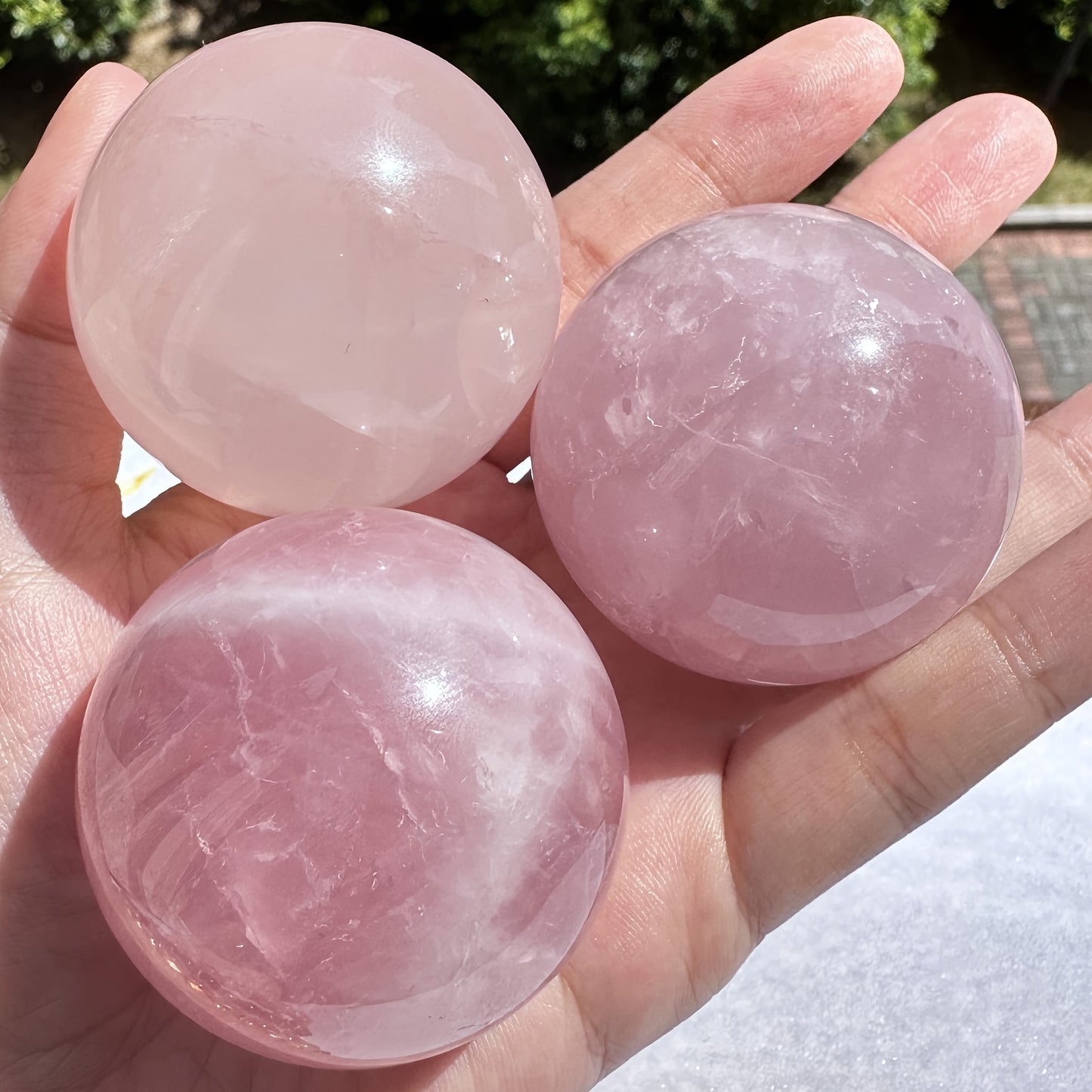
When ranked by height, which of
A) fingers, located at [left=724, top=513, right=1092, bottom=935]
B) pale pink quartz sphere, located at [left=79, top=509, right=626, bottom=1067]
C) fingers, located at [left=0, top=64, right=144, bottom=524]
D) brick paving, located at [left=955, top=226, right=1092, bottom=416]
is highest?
fingers, located at [left=0, top=64, right=144, bottom=524]

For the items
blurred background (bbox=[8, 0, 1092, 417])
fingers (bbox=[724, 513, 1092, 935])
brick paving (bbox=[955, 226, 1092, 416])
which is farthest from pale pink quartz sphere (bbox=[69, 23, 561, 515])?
brick paving (bbox=[955, 226, 1092, 416])

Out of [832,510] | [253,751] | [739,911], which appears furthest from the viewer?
[739,911]

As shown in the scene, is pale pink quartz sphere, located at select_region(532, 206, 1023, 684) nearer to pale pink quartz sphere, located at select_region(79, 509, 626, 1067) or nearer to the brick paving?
pale pink quartz sphere, located at select_region(79, 509, 626, 1067)

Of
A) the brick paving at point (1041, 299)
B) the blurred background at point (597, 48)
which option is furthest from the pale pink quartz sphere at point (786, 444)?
the brick paving at point (1041, 299)

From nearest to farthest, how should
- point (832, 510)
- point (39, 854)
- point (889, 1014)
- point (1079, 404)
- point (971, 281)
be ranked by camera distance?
point (832, 510) → point (39, 854) → point (1079, 404) → point (889, 1014) → point (971, 281)

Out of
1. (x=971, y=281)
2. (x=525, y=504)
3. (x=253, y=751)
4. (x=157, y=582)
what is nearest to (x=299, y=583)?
(x=253, y=751)

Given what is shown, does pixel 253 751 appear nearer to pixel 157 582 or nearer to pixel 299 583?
pixel 299 583
